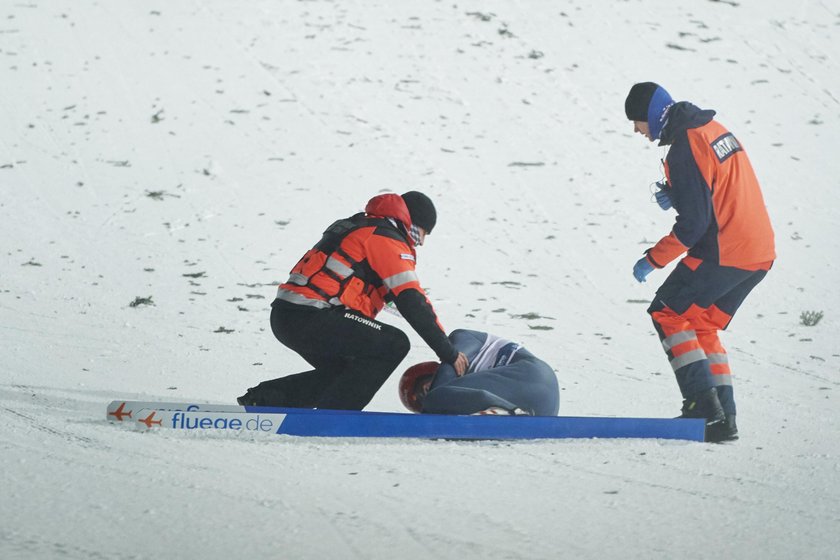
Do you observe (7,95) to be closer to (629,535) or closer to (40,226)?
(40,226)

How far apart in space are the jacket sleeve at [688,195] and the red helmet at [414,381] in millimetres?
1490

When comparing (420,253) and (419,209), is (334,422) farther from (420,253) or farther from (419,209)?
(420,253)

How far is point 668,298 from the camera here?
210 inches

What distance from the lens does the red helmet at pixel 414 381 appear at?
18.4 feet

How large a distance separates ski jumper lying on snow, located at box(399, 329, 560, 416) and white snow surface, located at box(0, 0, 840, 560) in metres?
0.32

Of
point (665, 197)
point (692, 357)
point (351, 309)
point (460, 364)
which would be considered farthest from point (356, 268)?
point (692, 357)

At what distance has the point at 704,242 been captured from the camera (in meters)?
5.25

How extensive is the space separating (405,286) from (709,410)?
167 centimetres

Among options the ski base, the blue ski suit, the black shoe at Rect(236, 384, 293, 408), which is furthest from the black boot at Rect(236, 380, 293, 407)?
the blue ski suit

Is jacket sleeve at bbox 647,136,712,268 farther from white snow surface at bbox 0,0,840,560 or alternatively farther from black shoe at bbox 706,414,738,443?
white snow surface at bbox 0,0,840,560

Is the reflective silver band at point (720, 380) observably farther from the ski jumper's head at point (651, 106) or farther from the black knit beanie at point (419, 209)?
the black knit beanie at point (419, 209)

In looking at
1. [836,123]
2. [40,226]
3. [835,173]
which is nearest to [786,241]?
[835,173]

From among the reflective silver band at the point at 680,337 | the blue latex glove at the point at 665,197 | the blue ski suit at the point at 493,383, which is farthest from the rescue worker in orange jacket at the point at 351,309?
the blue latex glove at the point at 665,197

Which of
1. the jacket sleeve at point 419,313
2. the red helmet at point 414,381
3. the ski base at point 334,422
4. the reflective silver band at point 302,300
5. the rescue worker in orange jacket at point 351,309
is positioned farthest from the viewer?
the red helmet at point 414,381
